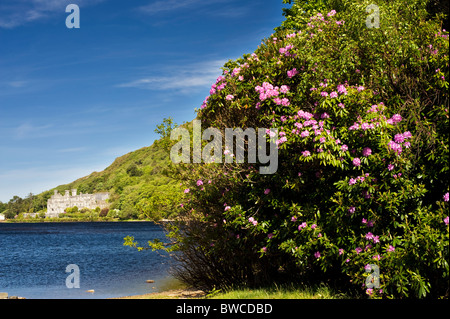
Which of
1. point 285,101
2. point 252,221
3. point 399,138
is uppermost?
point 285,101

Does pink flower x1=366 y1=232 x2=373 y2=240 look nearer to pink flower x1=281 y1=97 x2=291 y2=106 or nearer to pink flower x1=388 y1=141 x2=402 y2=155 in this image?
pink flower x1=388 y1=141 x2=402 y2=155

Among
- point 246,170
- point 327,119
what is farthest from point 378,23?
point 246,170

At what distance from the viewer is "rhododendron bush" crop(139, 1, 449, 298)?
884 cm

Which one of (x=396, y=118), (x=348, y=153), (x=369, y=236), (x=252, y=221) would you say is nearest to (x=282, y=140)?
(x=348, y=153)

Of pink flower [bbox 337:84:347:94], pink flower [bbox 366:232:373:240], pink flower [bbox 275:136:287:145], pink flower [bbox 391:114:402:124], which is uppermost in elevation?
pink flower [bbox 337:84:347:94]

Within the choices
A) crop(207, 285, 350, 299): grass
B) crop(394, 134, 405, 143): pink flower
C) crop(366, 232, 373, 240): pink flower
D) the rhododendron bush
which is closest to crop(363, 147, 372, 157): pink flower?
the rhododendron bush

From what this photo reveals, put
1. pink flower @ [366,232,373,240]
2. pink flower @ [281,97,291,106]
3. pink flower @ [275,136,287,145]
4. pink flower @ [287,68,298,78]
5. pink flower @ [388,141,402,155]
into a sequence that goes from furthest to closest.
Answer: pink flower @ [287,68,298,78] → pink flower @ [281,97,291,106] → pink flower @ [275,136,287,145] → pink flower @ [366,232,373,240] → pink flower @ [388,141,402,155]

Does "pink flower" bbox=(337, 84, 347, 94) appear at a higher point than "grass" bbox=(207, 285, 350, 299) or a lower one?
higher

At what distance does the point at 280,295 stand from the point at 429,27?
23.3 ft

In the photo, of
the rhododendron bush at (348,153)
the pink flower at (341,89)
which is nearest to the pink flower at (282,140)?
the rhododendron bush at (348,153)

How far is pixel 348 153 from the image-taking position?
361 inches

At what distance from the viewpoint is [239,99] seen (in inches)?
441

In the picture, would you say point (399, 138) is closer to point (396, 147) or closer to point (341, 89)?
point (396, 147)
